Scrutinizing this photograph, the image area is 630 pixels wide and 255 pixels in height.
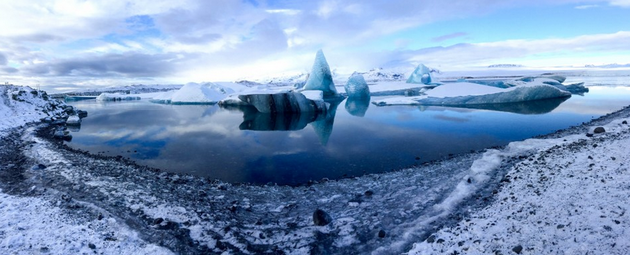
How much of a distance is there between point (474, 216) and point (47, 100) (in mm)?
22581

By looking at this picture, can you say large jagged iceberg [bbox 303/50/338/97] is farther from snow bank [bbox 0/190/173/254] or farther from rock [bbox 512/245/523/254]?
rock [bbox 512/245/523/254]

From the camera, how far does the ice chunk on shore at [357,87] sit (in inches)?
1142

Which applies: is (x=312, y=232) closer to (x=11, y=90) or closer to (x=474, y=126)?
(x=474, y=126)

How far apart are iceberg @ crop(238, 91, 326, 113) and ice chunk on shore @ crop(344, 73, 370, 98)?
35.4 feet

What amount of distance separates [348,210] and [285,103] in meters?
14.4

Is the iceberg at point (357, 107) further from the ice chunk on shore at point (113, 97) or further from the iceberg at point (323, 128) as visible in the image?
the ice chunk on shore at point (113, 97)

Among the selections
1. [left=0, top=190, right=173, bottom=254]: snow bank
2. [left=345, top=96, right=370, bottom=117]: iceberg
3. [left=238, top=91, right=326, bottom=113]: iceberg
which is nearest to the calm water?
[left=238, top=91, right=326, bottom=113]: iceberg

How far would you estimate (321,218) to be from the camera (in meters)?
4.38

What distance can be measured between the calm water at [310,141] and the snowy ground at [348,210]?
1211mm

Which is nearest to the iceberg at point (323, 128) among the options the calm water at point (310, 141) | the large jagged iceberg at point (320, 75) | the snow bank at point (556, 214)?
the calm water at point (310, 141)

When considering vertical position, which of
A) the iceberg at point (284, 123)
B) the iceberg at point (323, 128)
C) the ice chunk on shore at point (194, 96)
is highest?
the ice chunk on shore at point (194, 96)

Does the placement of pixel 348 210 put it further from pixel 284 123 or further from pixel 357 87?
pixel 357 87

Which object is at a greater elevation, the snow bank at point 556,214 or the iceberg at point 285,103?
the iceberg at point 285,103

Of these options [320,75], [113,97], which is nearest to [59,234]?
[320,75]
